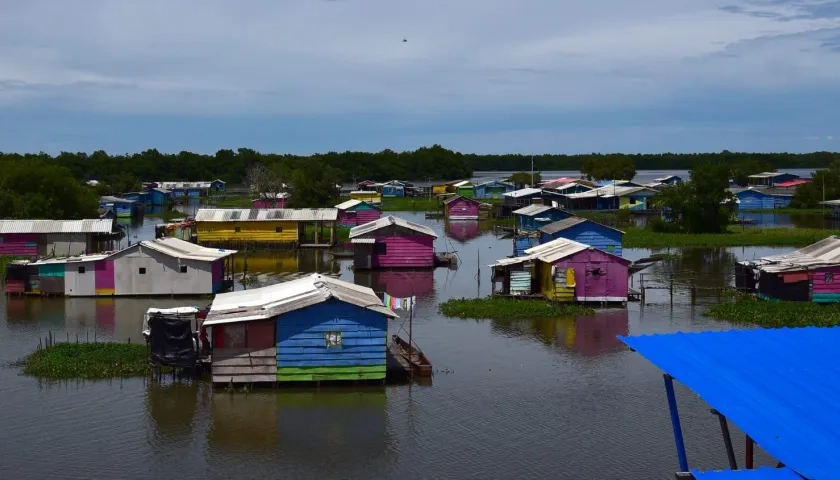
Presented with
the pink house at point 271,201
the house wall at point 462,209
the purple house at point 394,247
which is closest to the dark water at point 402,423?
the purple house at point 394,247

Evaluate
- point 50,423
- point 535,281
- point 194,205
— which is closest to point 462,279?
point 535,281

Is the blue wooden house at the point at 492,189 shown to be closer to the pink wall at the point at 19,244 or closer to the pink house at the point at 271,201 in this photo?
the pink house at the point at 271,201

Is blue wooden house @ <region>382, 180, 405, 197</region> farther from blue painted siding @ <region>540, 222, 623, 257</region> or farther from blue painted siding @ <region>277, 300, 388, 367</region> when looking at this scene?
blue painted siding @ <region>277, 300, 388, 367</region>

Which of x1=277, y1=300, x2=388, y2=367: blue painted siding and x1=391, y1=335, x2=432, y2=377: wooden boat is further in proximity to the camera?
x1=391, y1=335, x2=432, y2=377: wooden boat

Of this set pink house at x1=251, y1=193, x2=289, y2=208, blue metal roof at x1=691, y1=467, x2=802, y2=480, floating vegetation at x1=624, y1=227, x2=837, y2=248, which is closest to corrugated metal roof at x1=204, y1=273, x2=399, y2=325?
blue metal roof at x1=691, y1=467, x2=802, y2=480

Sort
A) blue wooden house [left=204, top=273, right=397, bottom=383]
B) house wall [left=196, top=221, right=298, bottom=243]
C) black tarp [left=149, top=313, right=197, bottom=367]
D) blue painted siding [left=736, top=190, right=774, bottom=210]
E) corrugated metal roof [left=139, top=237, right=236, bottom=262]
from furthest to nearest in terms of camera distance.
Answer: blue painted siding [left=736, top=190, right=774, bottom=210]
house wall [left=196, top=221, right=298, bottom=243]
corrugated metal roof [left=139, top=237, right=236, bottom=262]
black tarp [left=149, top=313, right=197, bottom=367]
blue wooden house [left=204, top=273, right=397, bottom=383]

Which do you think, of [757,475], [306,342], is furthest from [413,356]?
[757,475]
